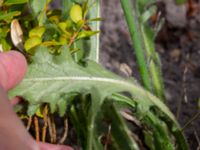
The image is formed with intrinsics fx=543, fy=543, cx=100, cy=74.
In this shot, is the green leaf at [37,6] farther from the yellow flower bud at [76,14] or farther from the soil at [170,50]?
the soil at [170,50]

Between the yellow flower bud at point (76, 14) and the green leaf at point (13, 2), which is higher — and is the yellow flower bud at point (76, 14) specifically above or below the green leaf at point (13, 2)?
below

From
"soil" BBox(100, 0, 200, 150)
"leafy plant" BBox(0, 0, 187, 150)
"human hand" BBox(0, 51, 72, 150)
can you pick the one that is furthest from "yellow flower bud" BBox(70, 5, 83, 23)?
"soil" BBox(100, 0, 200, 150)

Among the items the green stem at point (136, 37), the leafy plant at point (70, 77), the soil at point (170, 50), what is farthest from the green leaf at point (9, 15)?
the soil at point (170, 50)

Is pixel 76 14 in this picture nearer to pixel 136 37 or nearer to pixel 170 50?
pixel 136 37

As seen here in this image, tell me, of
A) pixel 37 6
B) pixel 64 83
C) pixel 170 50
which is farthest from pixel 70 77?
pixel 170 50

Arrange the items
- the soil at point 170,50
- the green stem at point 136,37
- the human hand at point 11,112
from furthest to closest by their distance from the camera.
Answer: the soil at point 170,50, the green stem at point 136,37, the human hand at point 11,112
